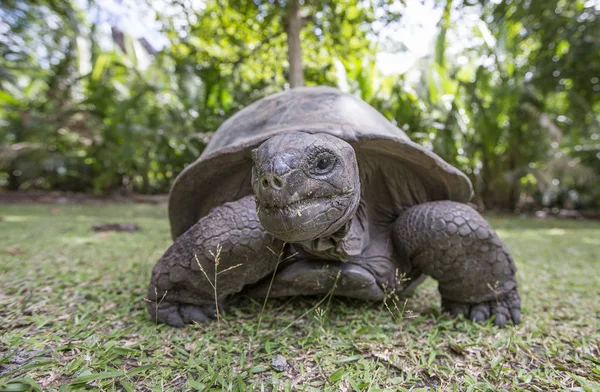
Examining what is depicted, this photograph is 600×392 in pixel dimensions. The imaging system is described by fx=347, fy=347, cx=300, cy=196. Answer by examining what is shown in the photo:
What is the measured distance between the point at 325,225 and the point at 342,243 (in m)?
0.26

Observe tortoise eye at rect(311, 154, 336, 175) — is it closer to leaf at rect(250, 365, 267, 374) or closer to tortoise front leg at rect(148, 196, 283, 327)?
tortoise front leg at rect(148, 196, 283, 327)

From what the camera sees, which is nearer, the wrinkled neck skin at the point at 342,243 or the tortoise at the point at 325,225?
the tortoise at the point at 325,225

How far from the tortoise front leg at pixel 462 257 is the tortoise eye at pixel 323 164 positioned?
2.16 feet

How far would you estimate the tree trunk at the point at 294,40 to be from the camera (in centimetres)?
514

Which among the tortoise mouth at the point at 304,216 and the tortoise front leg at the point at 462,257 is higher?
the tortoise mouth at the point at 304,216

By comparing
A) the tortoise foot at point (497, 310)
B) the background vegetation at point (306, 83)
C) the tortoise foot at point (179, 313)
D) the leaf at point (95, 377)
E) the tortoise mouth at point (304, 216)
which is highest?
the background vegetation at point (306, 83)

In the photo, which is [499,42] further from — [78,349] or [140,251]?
[78,349]

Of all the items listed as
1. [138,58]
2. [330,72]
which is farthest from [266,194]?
[138,58]

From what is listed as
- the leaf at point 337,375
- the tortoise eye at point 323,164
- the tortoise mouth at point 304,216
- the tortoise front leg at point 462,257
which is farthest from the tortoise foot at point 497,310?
the tortoise eye at point 323,164

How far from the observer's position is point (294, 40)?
5.26 metres

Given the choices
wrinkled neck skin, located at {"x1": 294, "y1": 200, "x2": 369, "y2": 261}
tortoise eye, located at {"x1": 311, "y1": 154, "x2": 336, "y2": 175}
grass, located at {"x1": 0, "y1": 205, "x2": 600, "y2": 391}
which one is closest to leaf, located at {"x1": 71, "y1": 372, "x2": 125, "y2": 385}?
grass, located at {"x1": 0, "y1": 205, "x2": 600, "y2": 391}

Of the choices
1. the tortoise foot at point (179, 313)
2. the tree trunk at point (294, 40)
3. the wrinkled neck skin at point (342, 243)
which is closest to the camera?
the wrinkled neck skin at point (342, 243)

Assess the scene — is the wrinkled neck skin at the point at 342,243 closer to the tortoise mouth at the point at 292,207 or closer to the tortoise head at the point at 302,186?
the tortoise head at the point at 302,186

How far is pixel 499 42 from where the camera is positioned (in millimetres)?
6805
